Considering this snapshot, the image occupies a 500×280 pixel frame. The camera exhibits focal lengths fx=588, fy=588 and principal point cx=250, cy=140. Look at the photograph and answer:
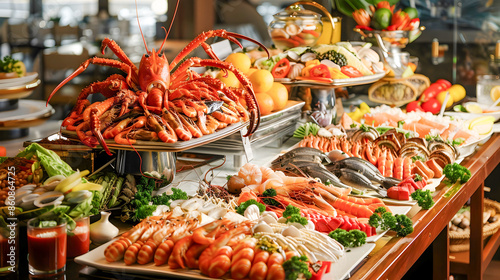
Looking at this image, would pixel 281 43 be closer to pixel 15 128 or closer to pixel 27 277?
pixel 15 128

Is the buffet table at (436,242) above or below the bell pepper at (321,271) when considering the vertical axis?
below

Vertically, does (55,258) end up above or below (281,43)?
below

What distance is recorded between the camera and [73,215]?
1297 mm

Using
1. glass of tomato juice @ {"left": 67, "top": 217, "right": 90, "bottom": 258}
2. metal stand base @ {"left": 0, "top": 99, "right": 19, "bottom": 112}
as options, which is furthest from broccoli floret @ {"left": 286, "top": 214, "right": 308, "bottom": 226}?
metal stand base @ {"left": 0, "top": 99, "right": 19, "bottom": 112}

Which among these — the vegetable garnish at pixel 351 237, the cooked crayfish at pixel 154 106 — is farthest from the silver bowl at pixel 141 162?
the vegetable garnish at pixel 351 237

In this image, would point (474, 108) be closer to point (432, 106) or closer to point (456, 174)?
point (432, 106)

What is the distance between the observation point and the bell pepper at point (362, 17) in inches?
135

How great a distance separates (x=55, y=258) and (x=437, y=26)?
132 inches

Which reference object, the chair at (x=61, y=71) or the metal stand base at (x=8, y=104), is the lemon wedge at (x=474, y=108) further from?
the metal stand base at (x=8, y=104)

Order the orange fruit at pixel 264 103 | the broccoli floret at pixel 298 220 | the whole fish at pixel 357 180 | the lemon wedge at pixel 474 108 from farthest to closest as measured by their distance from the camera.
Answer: the lemon wedge at pixel 474 108, the orange fruit at pixel 264 103, the whole fish at pixel 357 180, the broccoli floret at pixel 298 220

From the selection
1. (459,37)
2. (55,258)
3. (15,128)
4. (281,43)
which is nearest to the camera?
(55,258)

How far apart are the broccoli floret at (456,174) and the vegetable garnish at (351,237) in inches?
31.2

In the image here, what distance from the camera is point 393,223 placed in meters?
1.52

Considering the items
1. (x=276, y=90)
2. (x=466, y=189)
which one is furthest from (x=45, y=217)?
(x=466, y=189)
